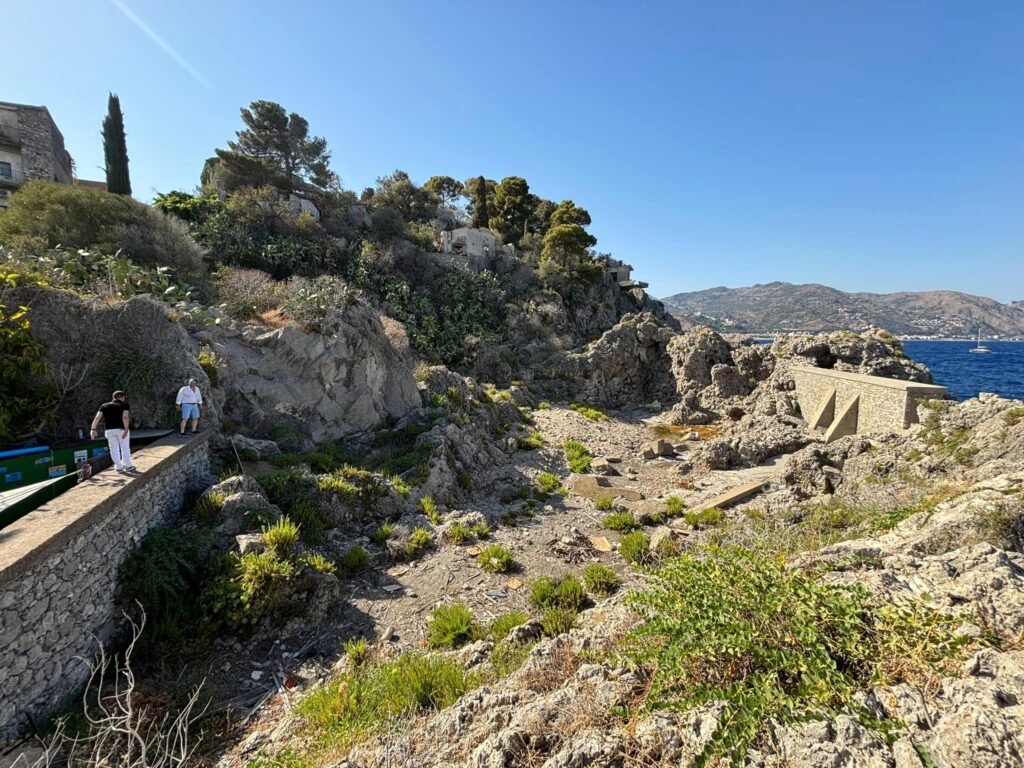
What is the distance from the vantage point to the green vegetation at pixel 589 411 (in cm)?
2264

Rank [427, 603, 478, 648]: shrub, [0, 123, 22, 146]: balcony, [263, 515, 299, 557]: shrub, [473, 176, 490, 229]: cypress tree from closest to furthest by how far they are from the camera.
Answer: [427, 603, 478, 648]: shrub → [263, 515, 299, 557]: shrub → [0, 123, 22, 146]: balcony → [473, 176, 490, 229]: cypress tree

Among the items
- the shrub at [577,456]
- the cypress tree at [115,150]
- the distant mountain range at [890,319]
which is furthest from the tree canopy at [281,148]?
the distant mountain range at [890,319]

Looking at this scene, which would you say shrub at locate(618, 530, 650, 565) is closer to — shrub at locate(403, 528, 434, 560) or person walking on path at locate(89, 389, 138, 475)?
shrub at locate(403, 528, 434, 560)

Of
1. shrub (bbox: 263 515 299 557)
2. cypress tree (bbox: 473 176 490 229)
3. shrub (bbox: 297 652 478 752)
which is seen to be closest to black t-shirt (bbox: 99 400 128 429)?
shrub (bbox: 263 515 299 557)

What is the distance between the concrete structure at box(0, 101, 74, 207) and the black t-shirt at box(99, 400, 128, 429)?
3032cm

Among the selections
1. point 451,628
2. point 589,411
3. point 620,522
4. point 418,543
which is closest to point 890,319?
point 589,411

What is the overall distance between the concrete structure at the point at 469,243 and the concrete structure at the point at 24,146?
1023 inches

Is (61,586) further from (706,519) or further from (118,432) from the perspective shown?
(706,519)

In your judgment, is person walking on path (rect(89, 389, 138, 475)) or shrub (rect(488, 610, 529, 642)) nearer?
shrub (rect(488, 610, 529, 642))

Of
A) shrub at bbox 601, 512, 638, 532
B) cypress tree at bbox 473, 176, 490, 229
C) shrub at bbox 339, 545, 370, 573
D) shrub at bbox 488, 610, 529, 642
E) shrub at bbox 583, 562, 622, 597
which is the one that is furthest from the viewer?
cypress tree at bbox 473, 176, 490, 229

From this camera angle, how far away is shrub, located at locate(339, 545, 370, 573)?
8.02m

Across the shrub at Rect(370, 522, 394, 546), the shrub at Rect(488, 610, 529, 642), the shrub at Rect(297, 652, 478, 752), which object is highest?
the shrub at Rect(297, 652, 478, 752)

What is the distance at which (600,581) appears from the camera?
23.5ft

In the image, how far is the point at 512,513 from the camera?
36.0 ft
